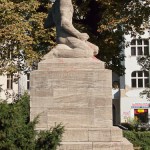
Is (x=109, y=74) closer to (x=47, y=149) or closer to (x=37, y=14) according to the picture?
(x=47, y=149)

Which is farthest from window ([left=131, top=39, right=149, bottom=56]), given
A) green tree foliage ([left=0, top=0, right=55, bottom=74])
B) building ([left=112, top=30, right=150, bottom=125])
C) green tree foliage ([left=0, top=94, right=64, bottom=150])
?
green tree foliage ([left=0, top=94, right=64, bottom=150])

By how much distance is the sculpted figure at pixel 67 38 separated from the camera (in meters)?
10.3

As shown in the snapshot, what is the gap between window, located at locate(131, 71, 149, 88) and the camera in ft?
137

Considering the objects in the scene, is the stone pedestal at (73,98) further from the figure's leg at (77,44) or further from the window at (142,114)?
the window at (142,114)

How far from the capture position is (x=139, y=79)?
41812mm

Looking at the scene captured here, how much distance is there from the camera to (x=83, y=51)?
1028 centimetres

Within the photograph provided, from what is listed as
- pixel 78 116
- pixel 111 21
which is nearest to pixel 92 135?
pixel 78 116

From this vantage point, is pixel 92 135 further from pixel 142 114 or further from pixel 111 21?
pixel 142 114

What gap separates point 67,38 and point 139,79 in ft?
105

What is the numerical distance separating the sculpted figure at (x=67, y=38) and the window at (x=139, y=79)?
102 feet

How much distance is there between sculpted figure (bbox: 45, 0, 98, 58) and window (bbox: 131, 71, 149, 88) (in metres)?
31.2

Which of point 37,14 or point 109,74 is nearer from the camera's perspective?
point 109,74

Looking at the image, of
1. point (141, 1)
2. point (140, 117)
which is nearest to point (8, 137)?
point (141, 1)

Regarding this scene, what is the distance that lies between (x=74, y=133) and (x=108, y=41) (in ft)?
35.1
